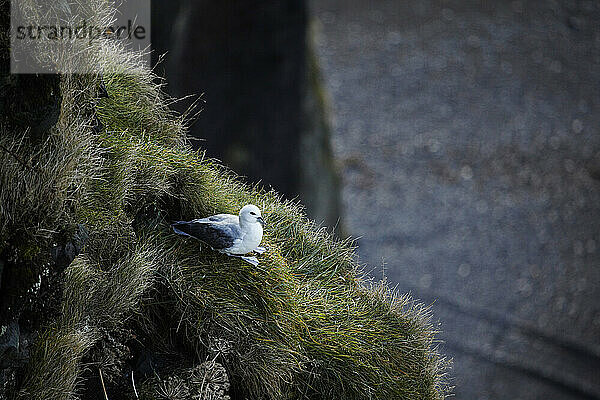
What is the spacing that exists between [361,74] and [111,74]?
3.60 m

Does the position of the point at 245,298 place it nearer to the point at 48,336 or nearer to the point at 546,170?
the point at 48,336

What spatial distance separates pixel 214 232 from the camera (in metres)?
0.67

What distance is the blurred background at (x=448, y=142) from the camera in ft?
4.80

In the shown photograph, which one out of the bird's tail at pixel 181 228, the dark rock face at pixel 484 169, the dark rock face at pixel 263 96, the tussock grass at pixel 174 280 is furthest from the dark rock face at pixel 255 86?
the dark rock face at pixel 484 169

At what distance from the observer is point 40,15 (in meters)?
0.55

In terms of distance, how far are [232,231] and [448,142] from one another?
3.48m

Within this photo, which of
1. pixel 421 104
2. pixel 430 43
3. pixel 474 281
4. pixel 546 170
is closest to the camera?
pixel 474 281

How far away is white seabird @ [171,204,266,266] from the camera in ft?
2.17

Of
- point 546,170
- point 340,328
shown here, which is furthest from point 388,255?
point 340,328

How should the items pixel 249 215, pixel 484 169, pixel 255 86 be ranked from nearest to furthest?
pixel 249 215
pixel 255 86
pixel 484 169

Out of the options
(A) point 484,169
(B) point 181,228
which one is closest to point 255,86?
(B) point 181,228

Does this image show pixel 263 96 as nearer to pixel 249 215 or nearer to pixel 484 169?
pixel 249 215

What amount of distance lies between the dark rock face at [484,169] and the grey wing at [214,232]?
2.04 meters

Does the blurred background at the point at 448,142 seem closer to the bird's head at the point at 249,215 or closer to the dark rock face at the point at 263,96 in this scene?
the dark rock face at the point at 263,96
